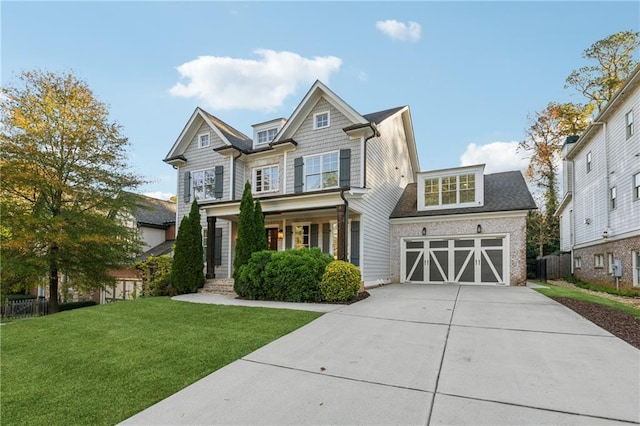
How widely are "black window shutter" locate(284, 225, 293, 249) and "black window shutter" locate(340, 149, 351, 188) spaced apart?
10.9 ft

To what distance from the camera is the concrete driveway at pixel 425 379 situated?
2836 mm

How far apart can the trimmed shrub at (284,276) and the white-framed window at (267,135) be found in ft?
A: 24.7

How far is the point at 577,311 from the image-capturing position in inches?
280

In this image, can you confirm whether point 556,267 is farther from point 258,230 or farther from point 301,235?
point 258,230

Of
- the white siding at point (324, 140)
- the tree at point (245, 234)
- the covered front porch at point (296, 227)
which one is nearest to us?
the tree at point (245, 234)

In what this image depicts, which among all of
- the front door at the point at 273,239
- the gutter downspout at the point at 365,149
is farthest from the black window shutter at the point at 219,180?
the gutter downspout at the point at 365,149

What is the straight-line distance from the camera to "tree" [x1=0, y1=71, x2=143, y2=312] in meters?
10.9

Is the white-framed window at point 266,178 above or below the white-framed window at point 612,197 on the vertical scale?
above

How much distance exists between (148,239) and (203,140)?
8.91m

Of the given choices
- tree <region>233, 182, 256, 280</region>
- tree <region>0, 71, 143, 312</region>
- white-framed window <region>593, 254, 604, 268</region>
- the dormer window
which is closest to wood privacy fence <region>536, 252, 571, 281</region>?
white-framed window <region>593, 254, 604, 268</region>

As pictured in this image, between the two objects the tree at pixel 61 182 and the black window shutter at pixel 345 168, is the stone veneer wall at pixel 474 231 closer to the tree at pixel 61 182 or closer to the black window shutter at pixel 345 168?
the black window shutter at pixel 345 168

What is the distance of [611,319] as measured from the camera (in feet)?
20.9

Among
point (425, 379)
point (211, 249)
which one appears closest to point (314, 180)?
point (211, 249)

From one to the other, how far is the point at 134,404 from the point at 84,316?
6317 mm
